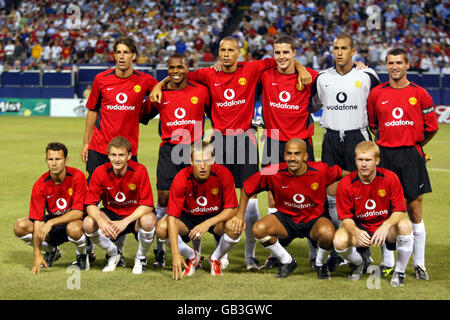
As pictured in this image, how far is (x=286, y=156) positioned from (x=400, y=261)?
1.31 metres

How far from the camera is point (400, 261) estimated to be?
5.71 meters

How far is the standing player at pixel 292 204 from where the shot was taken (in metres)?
5.98

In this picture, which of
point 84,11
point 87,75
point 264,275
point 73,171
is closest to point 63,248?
point 73,171

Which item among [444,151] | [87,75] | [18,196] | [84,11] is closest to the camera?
[18,196]

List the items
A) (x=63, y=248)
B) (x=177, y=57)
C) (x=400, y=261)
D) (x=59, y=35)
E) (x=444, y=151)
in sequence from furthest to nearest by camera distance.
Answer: (x=59, y=35) < (x=444, y=151) < (x=63, y=248) < (x=177, y=57) < (x=400, y=261)

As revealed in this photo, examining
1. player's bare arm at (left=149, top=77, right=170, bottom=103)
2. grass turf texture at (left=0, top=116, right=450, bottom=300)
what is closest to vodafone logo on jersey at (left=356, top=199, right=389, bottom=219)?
grass turf texture at (left=0, top=116, right=450, bottom=300)

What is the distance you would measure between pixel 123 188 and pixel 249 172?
1.25m

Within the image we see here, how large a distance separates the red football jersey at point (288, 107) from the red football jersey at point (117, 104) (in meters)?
1.29

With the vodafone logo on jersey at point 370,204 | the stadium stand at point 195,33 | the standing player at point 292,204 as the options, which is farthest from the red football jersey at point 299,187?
the stadium stand at point 195,33

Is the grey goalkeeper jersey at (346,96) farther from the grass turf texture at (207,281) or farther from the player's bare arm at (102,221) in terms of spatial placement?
the player's bare arm at (102,221)

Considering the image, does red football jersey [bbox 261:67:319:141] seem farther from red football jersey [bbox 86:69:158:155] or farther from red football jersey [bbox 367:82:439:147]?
red football jersey [bbox 86:69:158:155]

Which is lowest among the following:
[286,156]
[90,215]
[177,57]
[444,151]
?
[444,151]

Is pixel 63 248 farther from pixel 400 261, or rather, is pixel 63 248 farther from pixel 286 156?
pixel 400 261

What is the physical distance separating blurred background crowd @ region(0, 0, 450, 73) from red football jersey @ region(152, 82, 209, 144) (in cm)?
1791
